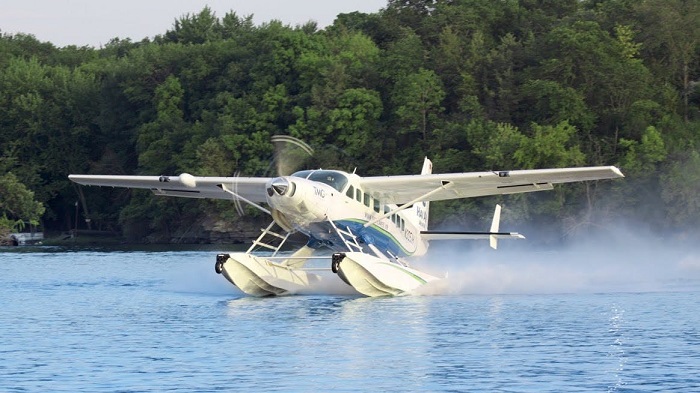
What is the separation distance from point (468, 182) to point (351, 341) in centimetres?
832

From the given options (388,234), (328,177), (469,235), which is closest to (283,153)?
(328,177)

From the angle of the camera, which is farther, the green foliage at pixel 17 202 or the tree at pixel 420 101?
the green foliage at pixel 17 202

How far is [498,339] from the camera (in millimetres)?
19359

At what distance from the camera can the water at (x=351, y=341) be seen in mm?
15836

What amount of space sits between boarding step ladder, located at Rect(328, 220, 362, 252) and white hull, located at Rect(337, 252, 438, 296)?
2.68ft

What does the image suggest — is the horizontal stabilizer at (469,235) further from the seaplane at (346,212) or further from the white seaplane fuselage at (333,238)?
the white seaplane fuselage at (333,238)

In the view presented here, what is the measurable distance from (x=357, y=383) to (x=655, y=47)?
52.9 meters

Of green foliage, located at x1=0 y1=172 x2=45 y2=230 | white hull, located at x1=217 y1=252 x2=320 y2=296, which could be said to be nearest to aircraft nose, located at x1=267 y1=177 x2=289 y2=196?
white hull, located at x1=217 y1=252 x2=320 y2=296

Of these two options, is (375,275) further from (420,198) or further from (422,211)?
(422,211)

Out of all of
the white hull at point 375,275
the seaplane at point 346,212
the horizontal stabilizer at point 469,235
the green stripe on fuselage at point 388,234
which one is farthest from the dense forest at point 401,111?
the white hull at point 375,275

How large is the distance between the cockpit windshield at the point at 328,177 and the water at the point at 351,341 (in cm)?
231

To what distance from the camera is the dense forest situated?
57938mm

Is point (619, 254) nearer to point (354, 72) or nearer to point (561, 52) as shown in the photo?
point (561, 52)

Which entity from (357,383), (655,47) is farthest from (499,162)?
(357,383)
